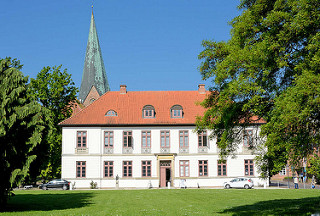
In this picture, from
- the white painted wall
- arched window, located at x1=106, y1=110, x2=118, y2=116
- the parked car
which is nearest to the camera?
the parked car

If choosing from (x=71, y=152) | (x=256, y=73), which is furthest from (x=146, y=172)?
(x=256, y=73)

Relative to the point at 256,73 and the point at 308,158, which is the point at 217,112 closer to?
the point at 256,73

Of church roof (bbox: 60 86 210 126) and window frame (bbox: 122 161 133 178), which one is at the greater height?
church roof (bbox: 60 86 210 126)

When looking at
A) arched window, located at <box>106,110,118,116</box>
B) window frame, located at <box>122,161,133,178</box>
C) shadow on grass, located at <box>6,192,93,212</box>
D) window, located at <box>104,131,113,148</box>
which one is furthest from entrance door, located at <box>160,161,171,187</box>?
shadow on grass, located at <box>6,192,93,212</box>

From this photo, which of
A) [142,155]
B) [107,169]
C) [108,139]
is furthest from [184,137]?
[107,169]

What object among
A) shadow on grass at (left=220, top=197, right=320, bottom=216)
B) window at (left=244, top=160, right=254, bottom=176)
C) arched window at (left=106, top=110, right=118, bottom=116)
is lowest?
shadow on grass at (left=220, top=197, right=320, bottom=216)

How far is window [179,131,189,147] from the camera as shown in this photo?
148ft

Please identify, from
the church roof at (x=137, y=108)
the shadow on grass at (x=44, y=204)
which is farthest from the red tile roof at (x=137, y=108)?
the shadow on grass at (x=44, y=204)

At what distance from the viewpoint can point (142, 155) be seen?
44.7 metres

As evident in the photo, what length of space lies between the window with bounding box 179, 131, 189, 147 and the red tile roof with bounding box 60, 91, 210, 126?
49.8 inches

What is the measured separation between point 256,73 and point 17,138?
42.9 feet

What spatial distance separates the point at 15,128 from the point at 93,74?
57.6 metres

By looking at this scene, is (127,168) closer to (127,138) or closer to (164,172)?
(127,138)

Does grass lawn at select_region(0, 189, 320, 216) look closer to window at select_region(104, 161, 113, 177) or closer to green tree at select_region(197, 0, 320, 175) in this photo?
green tree at select_region(197, 0, 320, 175)
